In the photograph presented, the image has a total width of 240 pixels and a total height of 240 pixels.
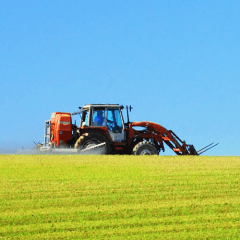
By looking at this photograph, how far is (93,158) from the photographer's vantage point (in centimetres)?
1923

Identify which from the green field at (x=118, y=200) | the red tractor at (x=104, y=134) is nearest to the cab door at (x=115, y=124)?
the red tractor at (x=104, y=134)

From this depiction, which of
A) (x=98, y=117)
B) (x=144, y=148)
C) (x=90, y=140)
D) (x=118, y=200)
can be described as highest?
(x=98, y=117)

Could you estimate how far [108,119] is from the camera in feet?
70.9

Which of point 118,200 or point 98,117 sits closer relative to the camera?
point 118,200

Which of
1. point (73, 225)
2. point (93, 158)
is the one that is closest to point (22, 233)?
point (73, 225)

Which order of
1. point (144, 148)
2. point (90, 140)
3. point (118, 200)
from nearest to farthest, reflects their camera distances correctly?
point (118, 200) < point (90, 140) < point (144, 148)

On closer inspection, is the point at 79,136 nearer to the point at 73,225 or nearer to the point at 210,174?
the point at 210,174

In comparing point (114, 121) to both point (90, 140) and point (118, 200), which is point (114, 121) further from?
point (118, 200)

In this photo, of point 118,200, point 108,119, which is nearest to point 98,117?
point 108,119

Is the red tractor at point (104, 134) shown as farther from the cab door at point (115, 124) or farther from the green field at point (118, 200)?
the green field at point (118, 200)

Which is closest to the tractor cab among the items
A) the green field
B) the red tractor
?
the red tractor

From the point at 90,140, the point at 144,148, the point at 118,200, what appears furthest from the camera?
the point at 144,148

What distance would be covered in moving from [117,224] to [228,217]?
262 cm

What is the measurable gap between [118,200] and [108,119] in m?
10.3
